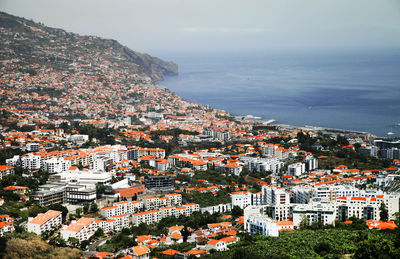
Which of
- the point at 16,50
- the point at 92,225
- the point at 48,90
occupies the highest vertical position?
the point at 16,50

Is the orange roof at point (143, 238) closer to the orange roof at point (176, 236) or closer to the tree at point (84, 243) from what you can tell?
the orange roof at point (176, 236)

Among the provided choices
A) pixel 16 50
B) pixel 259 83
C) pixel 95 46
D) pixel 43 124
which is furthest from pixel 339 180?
pixel 259 83

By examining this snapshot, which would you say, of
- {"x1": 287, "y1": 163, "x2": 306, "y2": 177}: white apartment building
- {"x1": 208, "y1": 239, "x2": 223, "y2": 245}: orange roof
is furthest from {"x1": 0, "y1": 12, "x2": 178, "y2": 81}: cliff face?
{"x1": 208, "y1": 239, "x2": 223, "y2": 245}: orange roof

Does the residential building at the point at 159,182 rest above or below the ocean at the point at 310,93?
below

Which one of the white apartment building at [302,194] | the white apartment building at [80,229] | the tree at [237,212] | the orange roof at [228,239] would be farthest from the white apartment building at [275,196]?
the white apartment building at [80,229]

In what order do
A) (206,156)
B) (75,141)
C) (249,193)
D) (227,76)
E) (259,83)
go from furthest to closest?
(227,76)
(259,83)
(75,141)
(206,156)
(249,193)

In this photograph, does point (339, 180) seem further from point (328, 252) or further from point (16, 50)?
point (16, 50)
